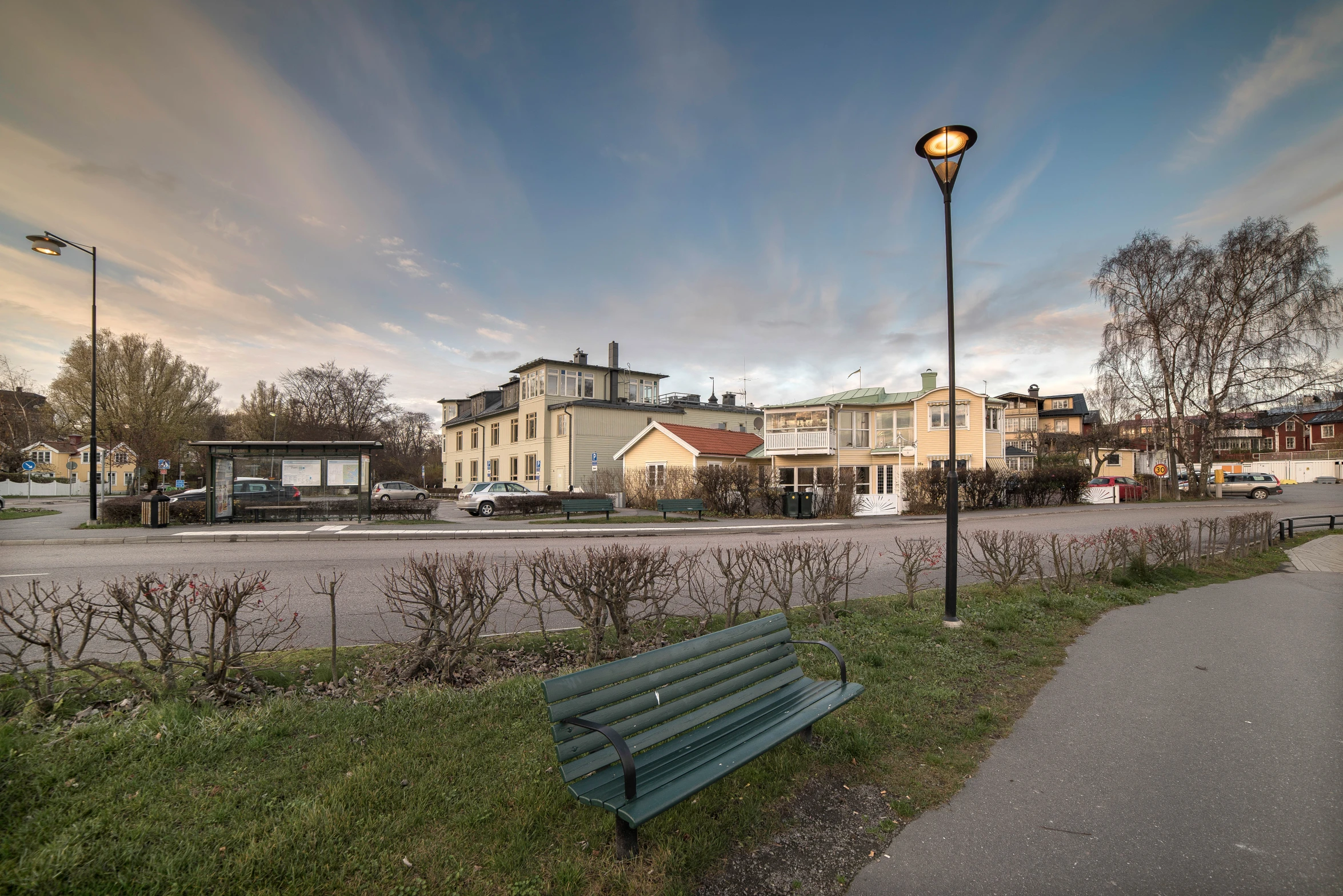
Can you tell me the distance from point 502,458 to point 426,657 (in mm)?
47912

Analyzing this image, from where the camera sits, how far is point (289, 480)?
2372cm

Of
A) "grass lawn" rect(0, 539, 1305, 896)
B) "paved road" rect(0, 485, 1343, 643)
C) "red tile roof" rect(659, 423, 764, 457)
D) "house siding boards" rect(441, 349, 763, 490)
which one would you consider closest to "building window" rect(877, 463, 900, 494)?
"red tile roof" rect(659, 423, 764, 457)

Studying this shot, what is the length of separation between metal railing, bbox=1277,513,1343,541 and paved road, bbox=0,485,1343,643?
3301 millimetres

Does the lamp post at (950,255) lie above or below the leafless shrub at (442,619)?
above

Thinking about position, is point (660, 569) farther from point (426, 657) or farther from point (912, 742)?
point (912, 742)

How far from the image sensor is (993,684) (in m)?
5.31

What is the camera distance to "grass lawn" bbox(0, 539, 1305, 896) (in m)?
2.62

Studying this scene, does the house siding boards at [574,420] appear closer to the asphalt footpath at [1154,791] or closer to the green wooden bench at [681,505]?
the green wooden bench at [681,505]

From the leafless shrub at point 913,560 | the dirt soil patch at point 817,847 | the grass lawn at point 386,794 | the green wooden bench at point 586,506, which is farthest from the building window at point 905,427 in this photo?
the dirt soil patch at point 817,847

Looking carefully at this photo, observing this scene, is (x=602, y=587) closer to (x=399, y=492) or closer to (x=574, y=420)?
(x=399, y=492)

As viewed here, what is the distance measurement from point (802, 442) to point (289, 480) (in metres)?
26.7

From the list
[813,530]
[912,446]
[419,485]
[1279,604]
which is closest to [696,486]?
[813,530]

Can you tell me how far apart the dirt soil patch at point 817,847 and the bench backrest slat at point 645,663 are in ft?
3.04

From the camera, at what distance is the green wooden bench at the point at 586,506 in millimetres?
A: 25281
